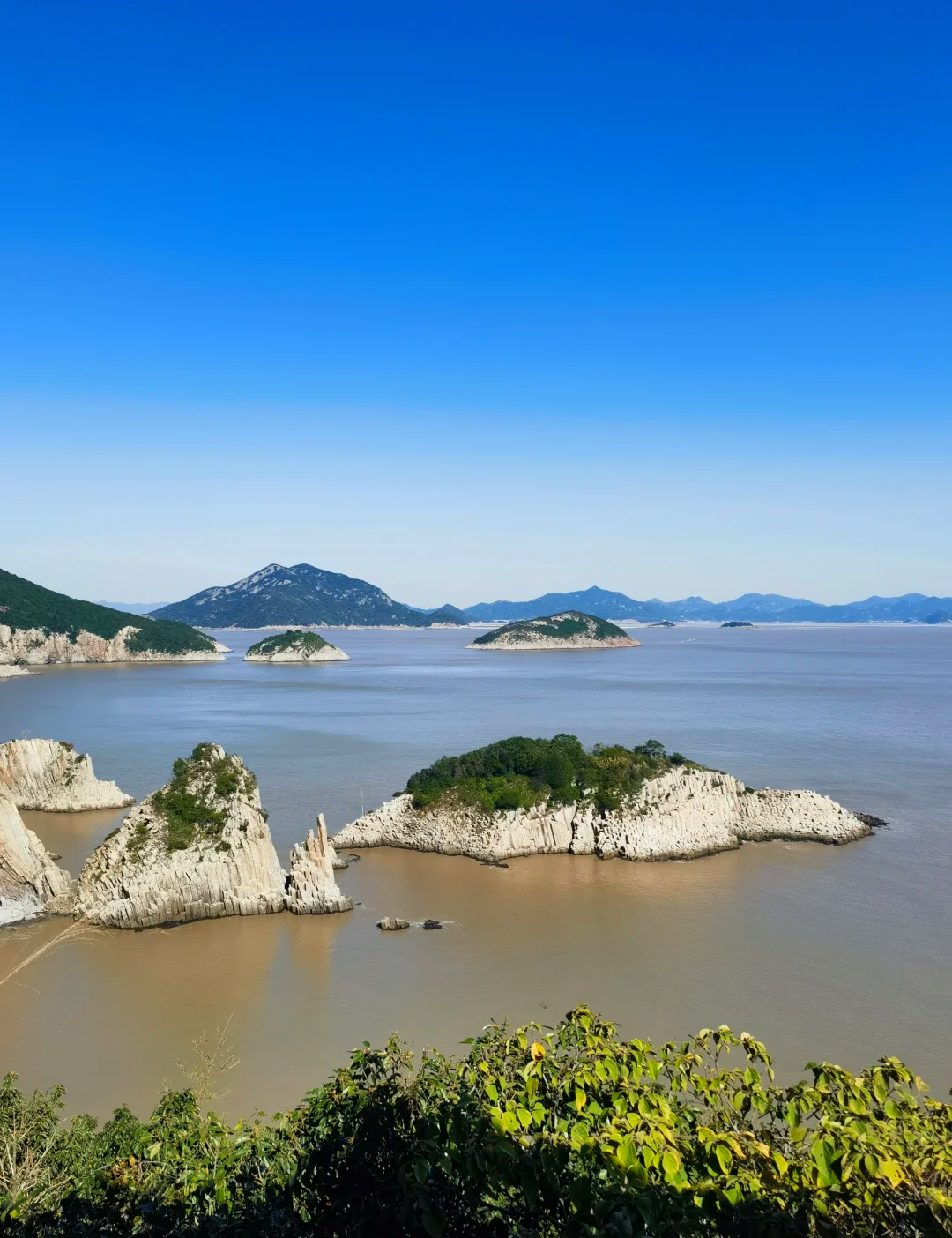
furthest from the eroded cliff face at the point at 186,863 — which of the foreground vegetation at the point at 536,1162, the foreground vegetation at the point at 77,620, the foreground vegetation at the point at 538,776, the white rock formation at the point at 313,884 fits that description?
the foreground vegetation at the point at 77,620

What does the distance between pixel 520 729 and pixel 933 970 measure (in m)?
31.3

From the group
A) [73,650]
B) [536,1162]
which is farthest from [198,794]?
[73,650]

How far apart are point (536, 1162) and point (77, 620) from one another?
11357cm

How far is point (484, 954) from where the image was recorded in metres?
16.0

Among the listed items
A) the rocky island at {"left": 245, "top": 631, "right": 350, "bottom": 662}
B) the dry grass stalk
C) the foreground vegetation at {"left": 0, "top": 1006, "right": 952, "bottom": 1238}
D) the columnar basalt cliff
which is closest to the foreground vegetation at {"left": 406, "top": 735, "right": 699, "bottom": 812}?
the columnar basalt cliff

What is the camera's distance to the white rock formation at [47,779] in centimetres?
2677

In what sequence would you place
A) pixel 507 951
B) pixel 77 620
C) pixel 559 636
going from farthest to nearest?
pixel 559 636
pixel 77 620
pixel 507 951

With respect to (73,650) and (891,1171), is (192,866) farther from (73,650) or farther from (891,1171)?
(73,650)

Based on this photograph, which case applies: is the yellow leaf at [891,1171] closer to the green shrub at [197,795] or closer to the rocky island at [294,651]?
the green shrub at [197,795]

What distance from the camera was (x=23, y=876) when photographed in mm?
17359

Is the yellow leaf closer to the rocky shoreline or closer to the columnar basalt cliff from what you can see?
the columnar basalt cliff

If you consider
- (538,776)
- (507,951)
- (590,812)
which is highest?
(538,776)

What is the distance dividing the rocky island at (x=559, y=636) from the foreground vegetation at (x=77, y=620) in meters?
54.9

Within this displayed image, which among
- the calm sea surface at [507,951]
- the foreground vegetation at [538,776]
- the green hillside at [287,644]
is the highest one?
the green hillside at [287,644]
